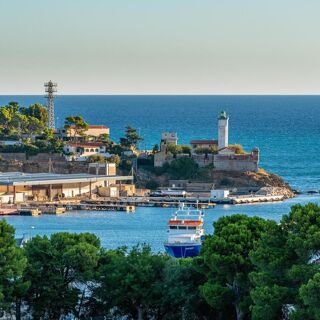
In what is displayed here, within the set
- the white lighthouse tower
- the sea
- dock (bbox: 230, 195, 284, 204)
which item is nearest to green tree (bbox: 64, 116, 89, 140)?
the white lighthouse tower

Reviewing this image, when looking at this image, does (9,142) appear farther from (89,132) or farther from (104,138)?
(89,132)

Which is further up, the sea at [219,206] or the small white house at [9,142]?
Result: the small white house at [9,142]

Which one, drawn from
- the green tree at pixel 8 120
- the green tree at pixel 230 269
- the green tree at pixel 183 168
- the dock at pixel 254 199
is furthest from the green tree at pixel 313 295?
the green tree at pixel 8 120

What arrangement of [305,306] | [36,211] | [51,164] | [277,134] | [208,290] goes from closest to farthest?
[305,306] < [208,290] < [36,211] < [51,164] < [277,134]

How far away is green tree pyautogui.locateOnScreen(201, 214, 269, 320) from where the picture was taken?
38.9 meters

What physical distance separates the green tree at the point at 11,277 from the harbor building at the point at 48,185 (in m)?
46.6

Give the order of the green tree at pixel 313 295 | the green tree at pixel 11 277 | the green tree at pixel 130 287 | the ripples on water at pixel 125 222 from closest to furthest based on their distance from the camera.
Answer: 1. the green tree at pixel 313 295
2. the green tree at pixel 11 277
3. the green tree at pixel 130 287
4. the ripples on water at pixel 125 222

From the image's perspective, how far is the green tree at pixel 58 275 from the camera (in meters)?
40.9

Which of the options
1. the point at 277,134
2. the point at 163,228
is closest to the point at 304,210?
the point at 163,228

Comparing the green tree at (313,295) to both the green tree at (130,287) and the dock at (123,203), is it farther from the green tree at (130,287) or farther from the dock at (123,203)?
the dock at (123,203)

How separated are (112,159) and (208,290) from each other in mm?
61553

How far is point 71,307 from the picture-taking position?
41.0 metres

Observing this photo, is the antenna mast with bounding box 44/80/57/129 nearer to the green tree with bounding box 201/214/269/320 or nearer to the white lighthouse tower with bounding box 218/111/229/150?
the white lighthouse tower with bounding box 218/111/229/150

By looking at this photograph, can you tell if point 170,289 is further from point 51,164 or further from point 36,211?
point 51,164
